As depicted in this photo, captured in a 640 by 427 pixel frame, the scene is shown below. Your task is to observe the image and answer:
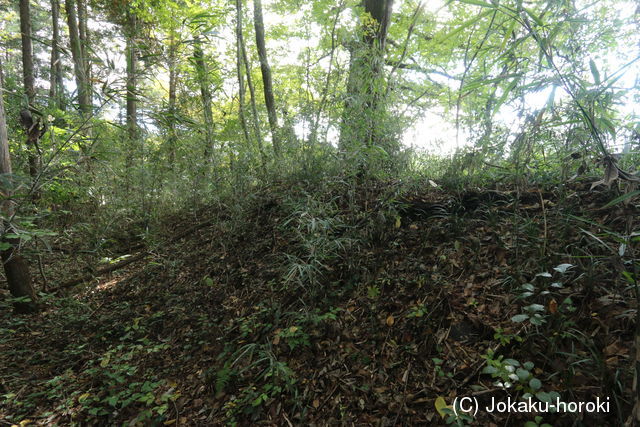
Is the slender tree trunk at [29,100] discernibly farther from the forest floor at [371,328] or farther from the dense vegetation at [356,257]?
the forest floor at [371,328]

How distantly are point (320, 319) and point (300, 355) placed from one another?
325mm

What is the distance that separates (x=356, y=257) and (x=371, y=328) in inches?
29.5

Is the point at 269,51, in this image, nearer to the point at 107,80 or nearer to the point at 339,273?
the point at 107,80

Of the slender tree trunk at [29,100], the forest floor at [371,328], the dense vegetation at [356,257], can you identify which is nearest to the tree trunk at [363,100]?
the dense vegetation at [356,257]

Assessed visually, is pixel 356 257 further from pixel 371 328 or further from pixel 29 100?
pixel 29 100

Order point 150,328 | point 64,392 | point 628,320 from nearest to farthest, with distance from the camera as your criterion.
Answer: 1. point 628,320
2. point 64,392
3. point 150,328

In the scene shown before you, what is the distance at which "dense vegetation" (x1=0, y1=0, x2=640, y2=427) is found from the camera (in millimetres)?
1627

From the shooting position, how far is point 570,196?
2.47 metres

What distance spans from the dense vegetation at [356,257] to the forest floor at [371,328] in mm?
16

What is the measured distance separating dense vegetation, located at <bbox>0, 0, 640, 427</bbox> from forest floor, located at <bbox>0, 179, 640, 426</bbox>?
2 cm

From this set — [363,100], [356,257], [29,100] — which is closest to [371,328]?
[356,257]

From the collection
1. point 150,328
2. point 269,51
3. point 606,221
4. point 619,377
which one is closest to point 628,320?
point 619,377

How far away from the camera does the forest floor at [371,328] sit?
5.41ft

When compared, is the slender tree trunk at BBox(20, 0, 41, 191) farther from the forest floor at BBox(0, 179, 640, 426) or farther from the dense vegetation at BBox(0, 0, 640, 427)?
the forest floor at BBox(0, 179, 640, 426)
